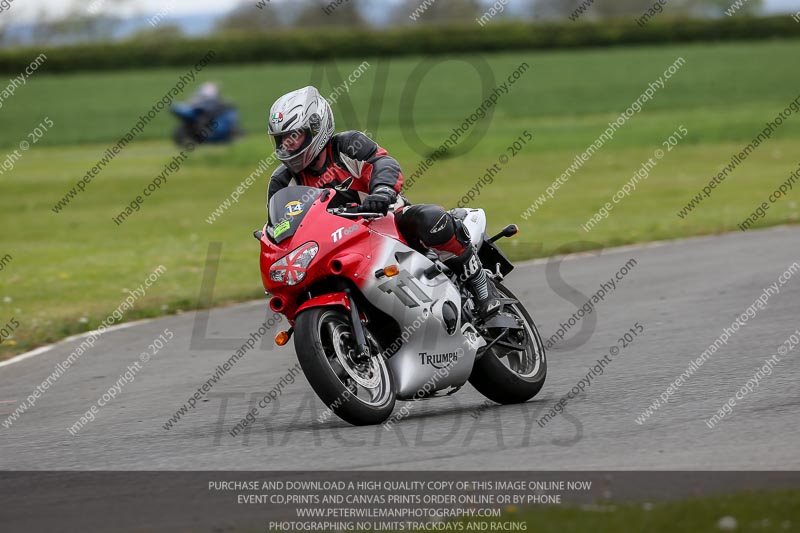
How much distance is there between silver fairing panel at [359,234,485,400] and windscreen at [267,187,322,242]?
1.51ft

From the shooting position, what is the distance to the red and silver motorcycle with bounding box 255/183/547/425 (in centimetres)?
677

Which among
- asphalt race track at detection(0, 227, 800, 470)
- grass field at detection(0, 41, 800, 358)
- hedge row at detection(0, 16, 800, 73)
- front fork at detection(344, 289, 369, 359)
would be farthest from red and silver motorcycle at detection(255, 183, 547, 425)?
hedge row at detection(0, 16, 800, 73)

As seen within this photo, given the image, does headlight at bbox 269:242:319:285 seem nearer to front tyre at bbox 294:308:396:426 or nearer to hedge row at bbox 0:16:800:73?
front tyre at bbox 294:308:396:426

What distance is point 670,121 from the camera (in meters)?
37.4

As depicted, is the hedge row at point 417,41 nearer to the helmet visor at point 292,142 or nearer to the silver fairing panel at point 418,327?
the helmet visor at point 292,142

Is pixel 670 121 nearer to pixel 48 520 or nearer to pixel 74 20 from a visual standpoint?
pixel 48 520

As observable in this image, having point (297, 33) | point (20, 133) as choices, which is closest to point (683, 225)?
point (20, 133)

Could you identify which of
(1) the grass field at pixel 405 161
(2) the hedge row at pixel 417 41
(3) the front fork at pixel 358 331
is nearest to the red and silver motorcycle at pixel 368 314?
(3) the front fork at pixel 358 331

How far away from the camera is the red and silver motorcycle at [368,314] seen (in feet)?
22.2

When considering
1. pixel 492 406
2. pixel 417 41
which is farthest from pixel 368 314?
pixel 417 41

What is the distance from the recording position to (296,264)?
6.85 meters

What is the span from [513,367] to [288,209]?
1945 mm

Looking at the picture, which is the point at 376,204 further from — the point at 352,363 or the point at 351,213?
the point at 352,363

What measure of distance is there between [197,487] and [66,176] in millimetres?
27211
